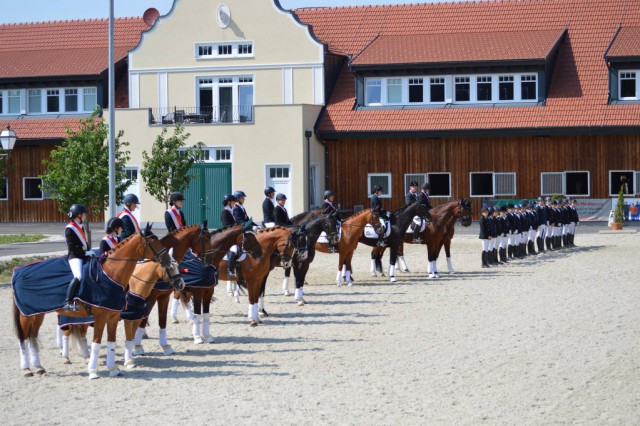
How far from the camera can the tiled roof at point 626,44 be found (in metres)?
45.0

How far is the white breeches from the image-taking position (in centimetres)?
1386

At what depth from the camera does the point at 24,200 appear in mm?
52000

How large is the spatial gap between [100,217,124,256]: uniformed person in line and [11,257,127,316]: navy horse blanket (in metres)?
0.82

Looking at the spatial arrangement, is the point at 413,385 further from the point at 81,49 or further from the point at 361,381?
the point at 81,49

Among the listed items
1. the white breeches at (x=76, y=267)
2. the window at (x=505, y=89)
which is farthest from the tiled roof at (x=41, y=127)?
the white breeches at (x=76, y=267)

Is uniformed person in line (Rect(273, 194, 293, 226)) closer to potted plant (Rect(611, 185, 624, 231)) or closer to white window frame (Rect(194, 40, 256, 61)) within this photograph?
potted plant (Rect(611, 185, 624, 231))

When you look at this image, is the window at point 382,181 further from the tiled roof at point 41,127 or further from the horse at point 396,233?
the horse at point 396,233

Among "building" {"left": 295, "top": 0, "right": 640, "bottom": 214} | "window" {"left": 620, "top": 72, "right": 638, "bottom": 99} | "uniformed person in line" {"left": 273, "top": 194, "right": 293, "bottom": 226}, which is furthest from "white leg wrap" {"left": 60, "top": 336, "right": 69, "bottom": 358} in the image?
"window" {"left": 620, "top": 72, "right": 638, "bottom": 99}

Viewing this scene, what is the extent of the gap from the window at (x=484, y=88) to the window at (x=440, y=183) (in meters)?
3.87

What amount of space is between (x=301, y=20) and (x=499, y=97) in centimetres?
1185

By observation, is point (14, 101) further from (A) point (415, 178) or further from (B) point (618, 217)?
(B) point (618, 217)

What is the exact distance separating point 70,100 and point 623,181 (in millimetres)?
27022

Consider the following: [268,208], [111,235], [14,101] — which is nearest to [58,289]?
[111,235]

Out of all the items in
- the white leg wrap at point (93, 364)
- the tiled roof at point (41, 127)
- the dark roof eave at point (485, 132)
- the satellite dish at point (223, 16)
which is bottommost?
the white leg wrap at point (93, 364)
